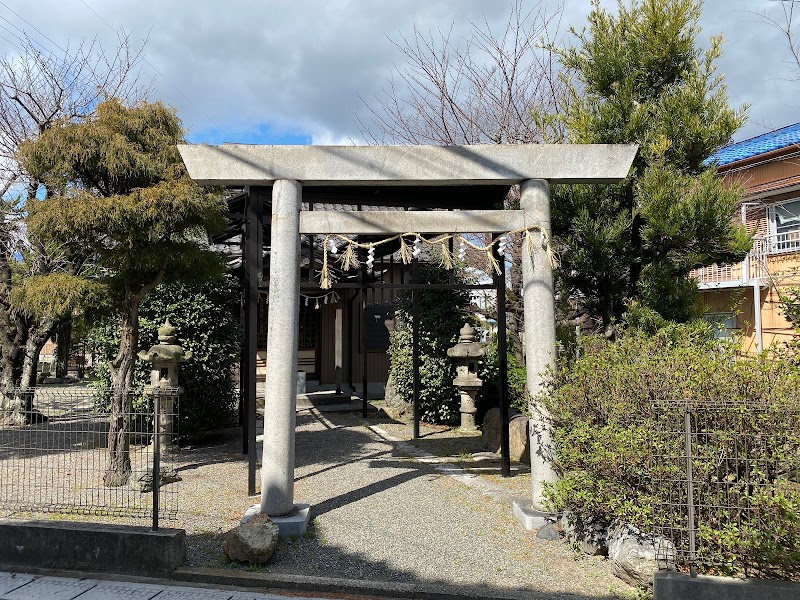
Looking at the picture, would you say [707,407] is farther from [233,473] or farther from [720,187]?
[233,473]

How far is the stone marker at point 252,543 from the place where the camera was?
4.07 metres

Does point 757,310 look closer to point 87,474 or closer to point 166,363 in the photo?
point 166,363

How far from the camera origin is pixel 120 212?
5465 mm

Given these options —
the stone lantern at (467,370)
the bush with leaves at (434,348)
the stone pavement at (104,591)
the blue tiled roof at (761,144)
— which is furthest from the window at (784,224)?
the stone pavement at (104,591)

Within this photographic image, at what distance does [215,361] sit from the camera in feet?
28.0

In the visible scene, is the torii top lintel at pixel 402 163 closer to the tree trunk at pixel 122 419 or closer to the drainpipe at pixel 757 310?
the tree trunk at pixel 122 419

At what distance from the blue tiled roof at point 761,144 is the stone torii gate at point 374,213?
11093 millimetres

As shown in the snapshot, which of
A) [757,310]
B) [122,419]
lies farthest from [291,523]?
[757,310]

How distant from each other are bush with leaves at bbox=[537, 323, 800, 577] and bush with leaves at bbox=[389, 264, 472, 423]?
6.07 meters

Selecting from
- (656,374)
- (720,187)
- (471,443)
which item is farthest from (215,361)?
→ (720,187)

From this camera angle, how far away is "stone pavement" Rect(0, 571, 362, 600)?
147 inches

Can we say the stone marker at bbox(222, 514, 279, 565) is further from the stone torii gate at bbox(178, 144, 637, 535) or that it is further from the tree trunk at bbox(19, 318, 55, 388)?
the tree trunk at bbox(19, 318, 55, 388)

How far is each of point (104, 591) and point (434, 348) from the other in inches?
299

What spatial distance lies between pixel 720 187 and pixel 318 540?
17.3 feet
